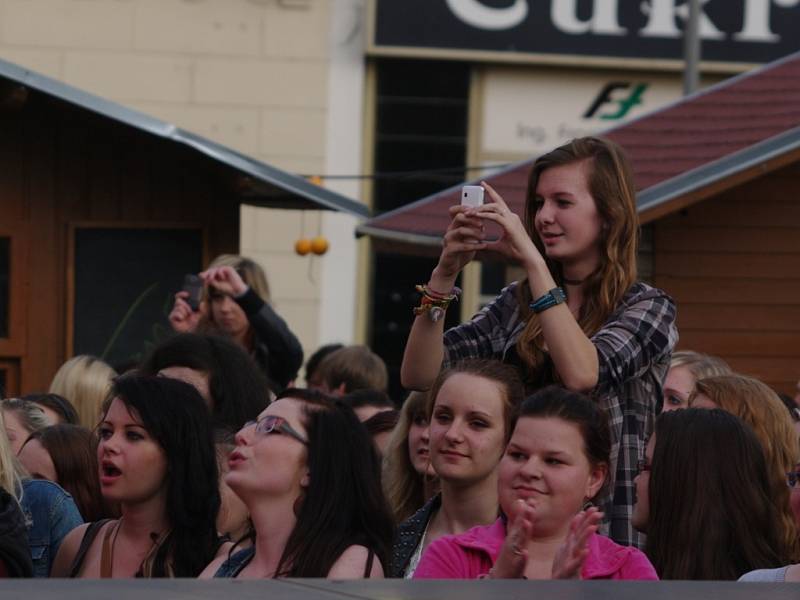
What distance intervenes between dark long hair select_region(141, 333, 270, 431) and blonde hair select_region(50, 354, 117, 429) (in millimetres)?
1902

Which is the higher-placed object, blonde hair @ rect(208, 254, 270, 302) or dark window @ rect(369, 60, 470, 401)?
dark window @ rect(369, 60, 470, 401)

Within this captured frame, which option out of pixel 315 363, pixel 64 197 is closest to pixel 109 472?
pixel 315 363

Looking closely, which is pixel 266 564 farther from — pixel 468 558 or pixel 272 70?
pixel 272 70

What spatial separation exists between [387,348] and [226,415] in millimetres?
10830

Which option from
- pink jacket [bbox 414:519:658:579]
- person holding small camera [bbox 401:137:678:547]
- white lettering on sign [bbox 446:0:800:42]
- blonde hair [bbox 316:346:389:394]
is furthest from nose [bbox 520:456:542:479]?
white lettering on sign [bbox 446:0:800:42]

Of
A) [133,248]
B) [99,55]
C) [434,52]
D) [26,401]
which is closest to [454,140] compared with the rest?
[434,52]

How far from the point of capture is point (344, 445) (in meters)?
4.77

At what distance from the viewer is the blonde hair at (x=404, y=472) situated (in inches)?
230

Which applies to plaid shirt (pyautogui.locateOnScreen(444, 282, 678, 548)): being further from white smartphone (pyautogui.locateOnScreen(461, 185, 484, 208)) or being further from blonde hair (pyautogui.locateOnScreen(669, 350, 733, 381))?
blonde hair (pyautogui.locateOnScreen(669, 350, 733, 381))

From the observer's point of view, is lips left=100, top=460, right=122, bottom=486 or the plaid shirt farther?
lips left=100, top=460, right=122, bottom=486

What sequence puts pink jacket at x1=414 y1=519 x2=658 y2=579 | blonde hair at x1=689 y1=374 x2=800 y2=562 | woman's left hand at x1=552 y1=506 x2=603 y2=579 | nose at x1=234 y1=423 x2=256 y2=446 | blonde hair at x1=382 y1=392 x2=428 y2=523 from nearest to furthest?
woman's left hand at x1=552 y1=506 x2=603 y2=579
pink jacket at x1=414 y1=519 x2=658 y2=579
nose at x1=234 y1=423 x2=256 y2=446
blonde hair at x1=689 y1=374 x2=800 y2=562
blonde hair at x1=382 y1=392 x2=428 y2=523

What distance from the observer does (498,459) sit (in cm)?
498

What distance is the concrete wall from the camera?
16688 mm

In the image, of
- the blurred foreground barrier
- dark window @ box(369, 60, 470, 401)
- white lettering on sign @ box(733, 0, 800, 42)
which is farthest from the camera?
white lettering on sign @ box(733, 0, 800, 42)
